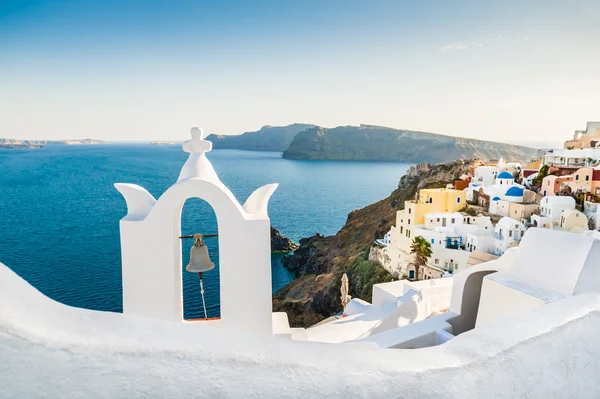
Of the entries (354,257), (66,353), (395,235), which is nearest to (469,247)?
(395,235)

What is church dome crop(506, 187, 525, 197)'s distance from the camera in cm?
2695

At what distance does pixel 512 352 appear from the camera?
5.94ft

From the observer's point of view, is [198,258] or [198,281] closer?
[198,258]

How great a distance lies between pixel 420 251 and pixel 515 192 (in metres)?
10.3

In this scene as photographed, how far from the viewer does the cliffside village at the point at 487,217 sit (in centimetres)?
2189

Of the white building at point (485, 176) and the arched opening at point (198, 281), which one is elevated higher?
the white building at point (485, 176)

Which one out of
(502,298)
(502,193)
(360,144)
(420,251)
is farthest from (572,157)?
(360,144)

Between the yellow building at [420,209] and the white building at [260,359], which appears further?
the yellow building at [420,209]

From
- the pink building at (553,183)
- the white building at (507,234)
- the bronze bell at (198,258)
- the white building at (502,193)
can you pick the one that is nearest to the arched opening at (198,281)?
the bronze bell at (198,258)

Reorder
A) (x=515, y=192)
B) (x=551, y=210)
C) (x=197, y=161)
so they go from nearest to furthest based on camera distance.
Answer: (x=197, y=161) < (x=551, y=210) < (x=515, y=192)

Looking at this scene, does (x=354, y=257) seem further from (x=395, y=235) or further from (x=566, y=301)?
(x=566, y=301)

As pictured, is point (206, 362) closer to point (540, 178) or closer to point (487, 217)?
point (487, 217)

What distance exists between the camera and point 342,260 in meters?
32.3

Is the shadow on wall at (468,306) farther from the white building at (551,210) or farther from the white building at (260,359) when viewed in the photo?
the white building at (551,210)
